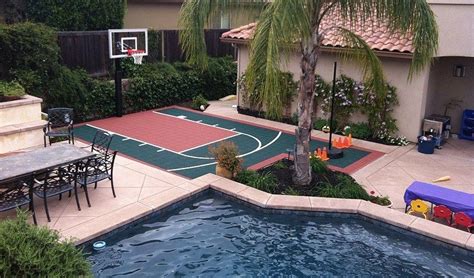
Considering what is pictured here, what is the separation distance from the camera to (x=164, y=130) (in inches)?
605

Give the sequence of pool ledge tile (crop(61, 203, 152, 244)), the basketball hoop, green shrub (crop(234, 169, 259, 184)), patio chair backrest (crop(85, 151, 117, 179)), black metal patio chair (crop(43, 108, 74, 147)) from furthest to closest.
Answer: the basketball hoop
black metal patio chair (crop(43, 108, 74, 147))
green shrub (crop(234, 169, 259, 184))
patio chair backrest (crop(85, 151, 117, 179))
pool ledge tile (crop(61, 203, 152, 244))

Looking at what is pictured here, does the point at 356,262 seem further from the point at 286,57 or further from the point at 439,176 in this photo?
the point at 439,176

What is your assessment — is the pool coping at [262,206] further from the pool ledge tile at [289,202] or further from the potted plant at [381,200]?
the potted plant at [381,200]

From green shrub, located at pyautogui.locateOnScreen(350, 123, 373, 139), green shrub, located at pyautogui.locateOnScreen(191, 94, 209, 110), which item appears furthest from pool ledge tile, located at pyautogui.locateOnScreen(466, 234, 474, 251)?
green shrub, located at pyautogui.locateOnScreen(191, 94, 209, 110)

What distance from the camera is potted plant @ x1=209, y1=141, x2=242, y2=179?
1070cm

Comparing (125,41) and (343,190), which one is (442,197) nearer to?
(343,190)

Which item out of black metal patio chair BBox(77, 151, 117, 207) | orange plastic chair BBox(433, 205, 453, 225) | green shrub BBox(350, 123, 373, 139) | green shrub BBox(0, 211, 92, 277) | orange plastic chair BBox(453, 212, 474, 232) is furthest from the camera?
green shrub BBox(350, 123, 373, 139)

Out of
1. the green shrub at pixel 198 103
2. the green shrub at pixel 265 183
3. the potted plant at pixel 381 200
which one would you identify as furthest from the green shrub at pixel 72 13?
the potted plant at pixel 381 200

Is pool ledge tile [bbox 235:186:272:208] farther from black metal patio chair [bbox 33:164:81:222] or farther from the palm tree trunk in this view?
black metal patio chair [bbox 33:164:81:222]

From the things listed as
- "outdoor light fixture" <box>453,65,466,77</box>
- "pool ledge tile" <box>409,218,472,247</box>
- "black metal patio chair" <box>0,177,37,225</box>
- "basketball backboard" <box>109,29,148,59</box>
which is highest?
"basketball backboard" <box>109,29,148,59</box>

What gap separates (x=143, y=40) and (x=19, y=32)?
5.52 m

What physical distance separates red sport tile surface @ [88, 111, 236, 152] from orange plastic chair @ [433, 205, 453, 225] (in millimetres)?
7191

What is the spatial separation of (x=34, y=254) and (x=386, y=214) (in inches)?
270

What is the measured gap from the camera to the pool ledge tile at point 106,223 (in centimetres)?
789
